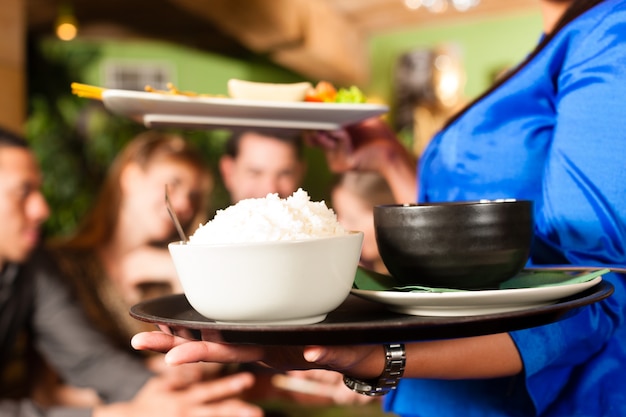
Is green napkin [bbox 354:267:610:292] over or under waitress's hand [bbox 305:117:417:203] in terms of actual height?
under

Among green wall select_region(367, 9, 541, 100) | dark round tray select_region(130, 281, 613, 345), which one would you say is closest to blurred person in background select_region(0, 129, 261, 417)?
dark round tray select_region(130, 281, 613, 345)

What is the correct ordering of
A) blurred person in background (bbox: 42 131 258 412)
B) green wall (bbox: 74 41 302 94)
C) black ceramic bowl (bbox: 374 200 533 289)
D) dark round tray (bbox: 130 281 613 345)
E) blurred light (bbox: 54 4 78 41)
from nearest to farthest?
dark round tray (bbox: 130 281 613 345) < black ceramic bowl (bbox: 374 200 533 289) < blurred person in background (bbox: 42 131 258 412) < blurred light (bbox: 54 4 78 41) < green wall (bbox: 74 41 302 94)

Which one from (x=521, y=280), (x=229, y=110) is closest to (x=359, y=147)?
(x=229, y=110)

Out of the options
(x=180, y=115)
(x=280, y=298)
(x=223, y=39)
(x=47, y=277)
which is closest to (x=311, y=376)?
(x=180, y=115)

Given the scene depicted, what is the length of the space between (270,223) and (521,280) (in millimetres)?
282

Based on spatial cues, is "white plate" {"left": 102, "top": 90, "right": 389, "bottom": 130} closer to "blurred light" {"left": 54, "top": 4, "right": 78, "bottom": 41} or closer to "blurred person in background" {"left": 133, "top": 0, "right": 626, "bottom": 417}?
"blurred person in background" {"left": 133, "top": 0, "right": 626, "bottom": 417}

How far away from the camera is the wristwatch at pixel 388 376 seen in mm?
580

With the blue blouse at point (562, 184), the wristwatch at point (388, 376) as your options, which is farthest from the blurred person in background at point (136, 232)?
the wristwatch at point (388, 376)

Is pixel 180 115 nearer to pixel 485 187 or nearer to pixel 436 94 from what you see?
pixel 485 187

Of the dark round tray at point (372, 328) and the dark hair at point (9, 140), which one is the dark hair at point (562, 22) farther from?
the dark hair at point (9, 140)

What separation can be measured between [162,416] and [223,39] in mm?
6064

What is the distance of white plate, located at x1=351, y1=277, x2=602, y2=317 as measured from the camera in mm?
551

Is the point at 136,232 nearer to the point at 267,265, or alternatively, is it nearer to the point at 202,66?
the point at 267,265

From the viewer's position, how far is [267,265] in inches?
20.8
